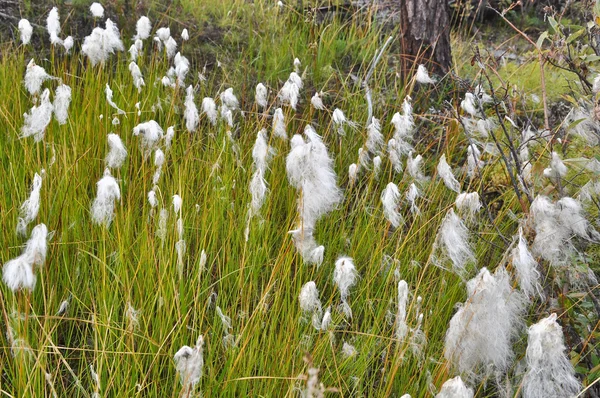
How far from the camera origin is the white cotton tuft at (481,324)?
1579 mm

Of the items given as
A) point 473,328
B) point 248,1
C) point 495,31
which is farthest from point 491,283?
point 495,31

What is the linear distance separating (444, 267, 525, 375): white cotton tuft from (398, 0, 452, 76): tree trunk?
8.40 feet

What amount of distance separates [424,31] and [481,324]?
111 inches

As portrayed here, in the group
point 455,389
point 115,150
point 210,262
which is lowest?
point 210,262

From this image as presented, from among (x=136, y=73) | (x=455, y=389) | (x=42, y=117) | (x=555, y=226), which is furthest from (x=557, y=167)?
(x=136, y=73)

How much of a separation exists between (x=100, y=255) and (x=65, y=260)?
136 mm

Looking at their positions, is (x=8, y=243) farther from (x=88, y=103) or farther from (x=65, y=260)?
(x=88, y=103)

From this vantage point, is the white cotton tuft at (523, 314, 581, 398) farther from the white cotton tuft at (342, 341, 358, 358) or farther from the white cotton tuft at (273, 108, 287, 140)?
the white cotton tuft at (273, 108, 287, 140)

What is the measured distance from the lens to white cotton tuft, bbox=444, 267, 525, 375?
1579 millimetres

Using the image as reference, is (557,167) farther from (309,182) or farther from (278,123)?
(278,123)

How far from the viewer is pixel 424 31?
4.01 meters

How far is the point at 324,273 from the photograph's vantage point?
2535 millimetres

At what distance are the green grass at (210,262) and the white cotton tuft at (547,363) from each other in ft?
1.05

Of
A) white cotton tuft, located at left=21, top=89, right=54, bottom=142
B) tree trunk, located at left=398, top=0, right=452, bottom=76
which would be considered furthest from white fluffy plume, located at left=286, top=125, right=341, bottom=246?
tree trunk, located at left=398, top=0, right=452, bottom=76
